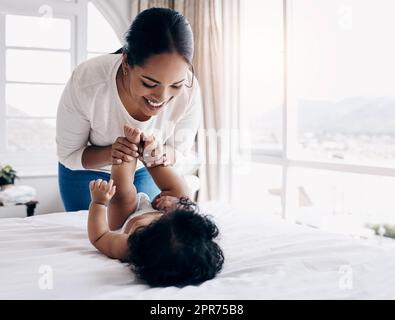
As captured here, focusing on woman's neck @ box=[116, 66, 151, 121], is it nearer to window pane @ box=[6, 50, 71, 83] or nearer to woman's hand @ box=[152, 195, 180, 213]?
woman's hand @ box=[152, 195, 180, 213]

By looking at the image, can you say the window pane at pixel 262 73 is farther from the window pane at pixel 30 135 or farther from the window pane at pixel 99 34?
the window pane at pixel 30 135

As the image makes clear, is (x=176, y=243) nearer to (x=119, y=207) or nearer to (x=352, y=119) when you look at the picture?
(x=119, y=207)

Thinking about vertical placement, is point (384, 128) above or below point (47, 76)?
below

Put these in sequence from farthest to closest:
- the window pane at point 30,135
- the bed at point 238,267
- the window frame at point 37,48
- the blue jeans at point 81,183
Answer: the window pane at point 30,135, the window frame at point 37,48, the blue jeans at point 81,183, the bed at point 238,267

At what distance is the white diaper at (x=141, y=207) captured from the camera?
5.05 ft

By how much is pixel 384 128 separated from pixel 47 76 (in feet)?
8.98

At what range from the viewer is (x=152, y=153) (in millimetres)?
1508

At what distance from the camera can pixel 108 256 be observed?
4.07ft

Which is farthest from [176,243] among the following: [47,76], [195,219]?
[47,76]

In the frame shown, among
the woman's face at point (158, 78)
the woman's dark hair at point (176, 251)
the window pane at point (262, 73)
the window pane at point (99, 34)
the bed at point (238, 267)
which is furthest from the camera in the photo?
the window pane at point (99, 34)

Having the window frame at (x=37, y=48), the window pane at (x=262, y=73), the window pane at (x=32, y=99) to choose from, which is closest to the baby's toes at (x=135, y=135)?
the window pane at (x=262, y=73)

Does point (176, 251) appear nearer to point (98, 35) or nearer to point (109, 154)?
point (109, 154)

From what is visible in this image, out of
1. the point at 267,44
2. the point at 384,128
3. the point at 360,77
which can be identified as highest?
the point at 267,44

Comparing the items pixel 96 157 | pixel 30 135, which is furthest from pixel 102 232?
pixel 30 135
